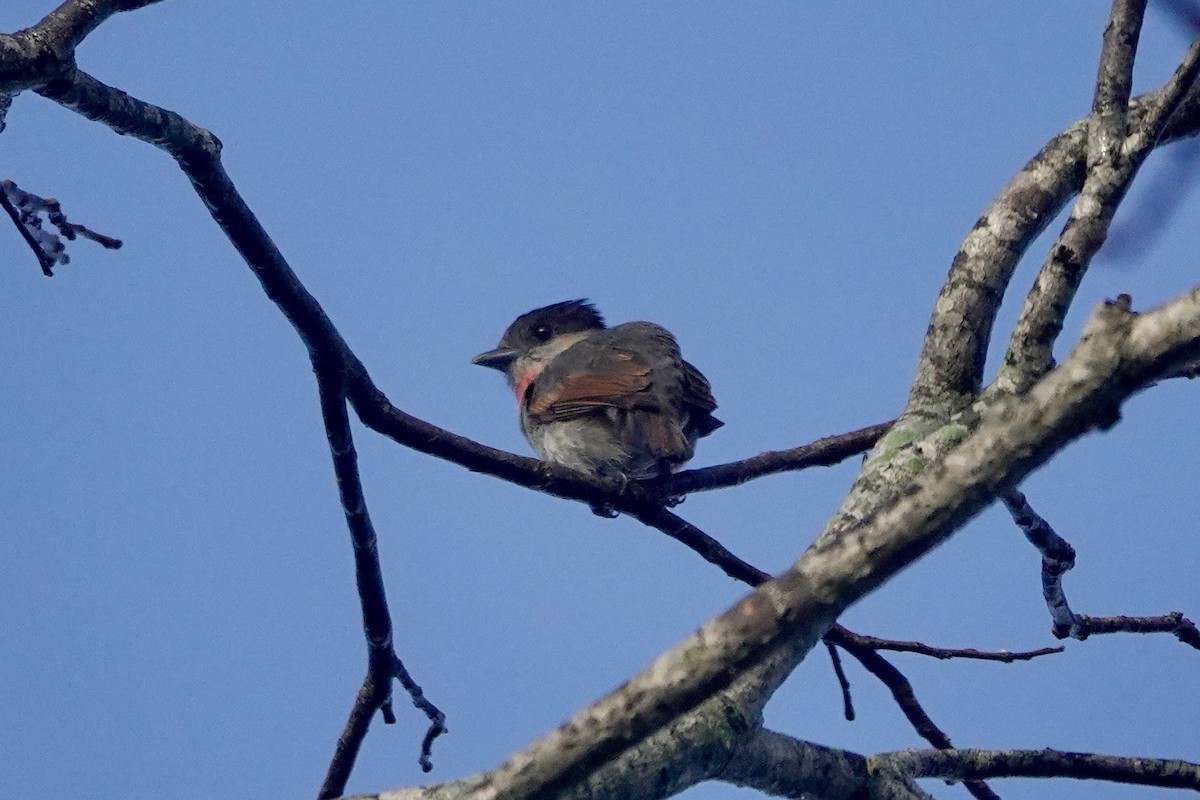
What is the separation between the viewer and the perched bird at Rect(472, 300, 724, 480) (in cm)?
626

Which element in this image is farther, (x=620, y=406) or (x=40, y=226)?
(x=620, y=406)

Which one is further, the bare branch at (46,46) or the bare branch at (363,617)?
the bare branch at (363,617)

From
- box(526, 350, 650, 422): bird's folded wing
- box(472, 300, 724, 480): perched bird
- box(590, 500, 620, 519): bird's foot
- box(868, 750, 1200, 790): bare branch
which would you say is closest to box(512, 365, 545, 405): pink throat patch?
box(472, 300, 724, 480): perched bird

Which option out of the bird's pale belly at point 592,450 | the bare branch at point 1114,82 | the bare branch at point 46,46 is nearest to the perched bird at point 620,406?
the bird's pale belly at point 592,450

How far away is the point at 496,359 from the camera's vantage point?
864cm

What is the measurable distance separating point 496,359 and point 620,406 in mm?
2228

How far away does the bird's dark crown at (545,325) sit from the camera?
28.6 ft

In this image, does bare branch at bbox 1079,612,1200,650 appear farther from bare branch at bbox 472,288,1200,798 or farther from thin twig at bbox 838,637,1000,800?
bare branch at bbox 472,288,1200,798

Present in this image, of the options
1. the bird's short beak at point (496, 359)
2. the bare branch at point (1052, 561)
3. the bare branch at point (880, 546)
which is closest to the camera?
the bare branch at point (880, 546)

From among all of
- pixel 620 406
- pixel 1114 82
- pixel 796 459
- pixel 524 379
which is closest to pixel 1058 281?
pixel 1114 82

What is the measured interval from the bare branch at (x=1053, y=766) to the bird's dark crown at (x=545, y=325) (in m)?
5.56

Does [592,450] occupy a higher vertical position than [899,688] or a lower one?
higher

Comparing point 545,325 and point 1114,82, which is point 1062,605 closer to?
point 1114,82

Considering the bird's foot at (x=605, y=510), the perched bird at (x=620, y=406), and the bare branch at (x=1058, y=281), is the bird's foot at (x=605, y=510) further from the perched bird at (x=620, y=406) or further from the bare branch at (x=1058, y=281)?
the bare branch at (x=1058, y=281)
